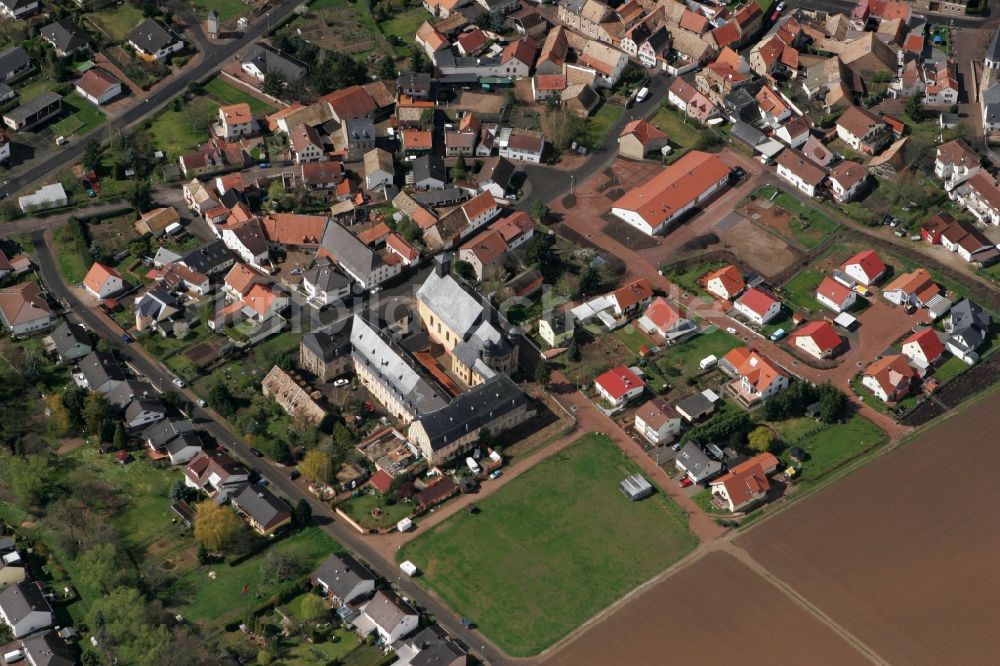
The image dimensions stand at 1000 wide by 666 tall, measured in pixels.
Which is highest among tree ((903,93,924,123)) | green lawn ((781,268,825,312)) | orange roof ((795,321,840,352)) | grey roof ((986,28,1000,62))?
grey roof ((986,28,1000,62))

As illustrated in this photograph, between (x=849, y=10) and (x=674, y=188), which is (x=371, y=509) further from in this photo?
(x=849, y=10)

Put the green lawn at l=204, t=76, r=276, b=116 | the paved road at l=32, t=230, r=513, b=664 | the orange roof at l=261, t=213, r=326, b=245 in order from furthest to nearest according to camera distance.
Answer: the green lawn at l=204, t=76, r=276, b=116
the orange roof at l=261, t=213, r=326, b=245
the paved road at l=32, t=230, r=513, b=664

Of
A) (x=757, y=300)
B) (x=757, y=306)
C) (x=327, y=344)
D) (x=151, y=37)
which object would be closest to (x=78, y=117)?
(x=151, y=37)

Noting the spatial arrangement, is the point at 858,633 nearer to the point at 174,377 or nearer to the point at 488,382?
the point at 488,382

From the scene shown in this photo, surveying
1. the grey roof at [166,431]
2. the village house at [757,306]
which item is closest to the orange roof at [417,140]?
the village house at [757,306]

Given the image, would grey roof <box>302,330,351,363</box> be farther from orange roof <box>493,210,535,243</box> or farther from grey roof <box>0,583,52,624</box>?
grey roof <box>0,583,52,624</box>

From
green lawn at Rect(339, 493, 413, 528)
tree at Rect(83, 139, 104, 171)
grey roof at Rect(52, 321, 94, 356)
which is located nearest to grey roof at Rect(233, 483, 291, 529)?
green lawn at Rect(339, 493, 413, 528)

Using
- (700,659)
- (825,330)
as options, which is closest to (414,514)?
(700,659)

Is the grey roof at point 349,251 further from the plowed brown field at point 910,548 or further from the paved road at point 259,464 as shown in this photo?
the plowed brown field at point 910,548
